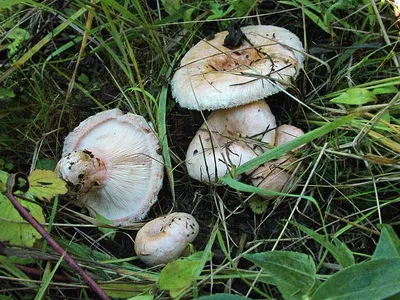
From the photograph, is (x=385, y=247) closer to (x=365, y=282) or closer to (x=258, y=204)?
(x=365, y=282)

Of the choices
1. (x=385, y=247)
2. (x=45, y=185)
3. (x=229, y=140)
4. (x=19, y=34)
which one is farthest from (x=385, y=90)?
(x=19, y=34)

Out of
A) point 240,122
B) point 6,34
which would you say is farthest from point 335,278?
point 6,34

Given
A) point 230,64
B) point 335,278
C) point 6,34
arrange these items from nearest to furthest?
point 335,278, point 230,64, point 6,34

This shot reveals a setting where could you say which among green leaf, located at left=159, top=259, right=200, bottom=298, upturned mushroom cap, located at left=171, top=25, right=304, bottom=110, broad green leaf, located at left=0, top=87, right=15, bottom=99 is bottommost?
green leaf, located at left=159, top=259, right=200, bottom=298

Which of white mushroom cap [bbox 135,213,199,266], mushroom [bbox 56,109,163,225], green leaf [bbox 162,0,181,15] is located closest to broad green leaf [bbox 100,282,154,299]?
white mushroom cap [bbox 135,213,199,266]

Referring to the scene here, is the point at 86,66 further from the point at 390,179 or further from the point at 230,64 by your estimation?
the point at 390,179

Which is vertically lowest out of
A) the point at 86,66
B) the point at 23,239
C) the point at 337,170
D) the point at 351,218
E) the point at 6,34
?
the point at 351,218

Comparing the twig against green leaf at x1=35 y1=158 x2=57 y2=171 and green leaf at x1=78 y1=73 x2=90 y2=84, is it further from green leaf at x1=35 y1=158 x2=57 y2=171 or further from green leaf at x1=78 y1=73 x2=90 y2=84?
green leaf at x1=78 y1=73 x2=90 y2=84
